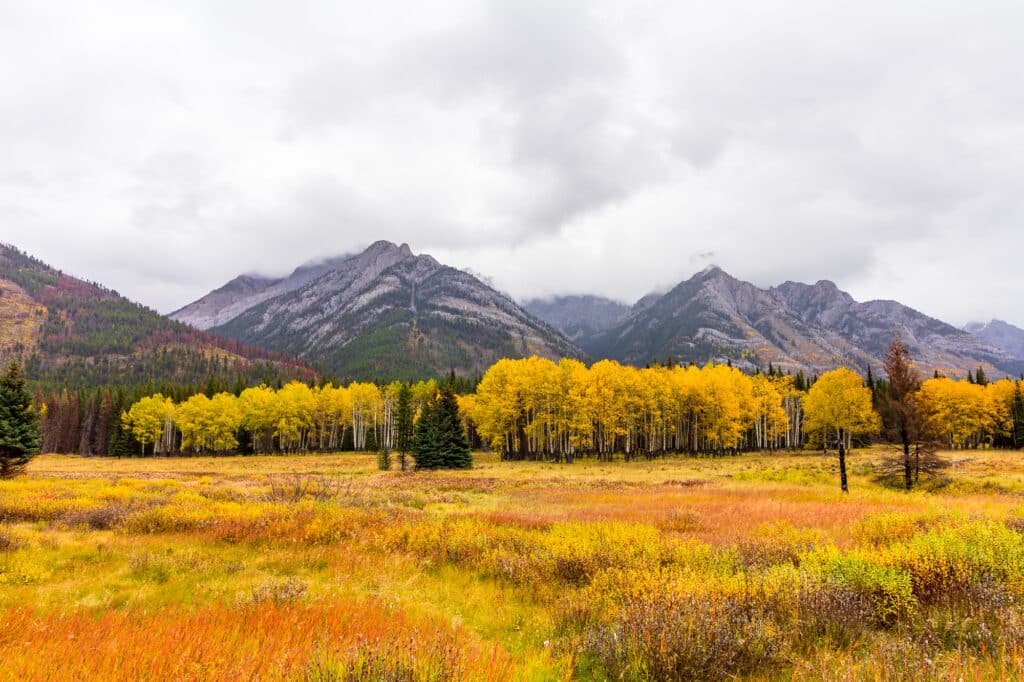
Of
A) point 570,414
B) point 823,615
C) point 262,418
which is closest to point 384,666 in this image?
point 823,615

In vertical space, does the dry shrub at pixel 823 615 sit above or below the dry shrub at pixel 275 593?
above

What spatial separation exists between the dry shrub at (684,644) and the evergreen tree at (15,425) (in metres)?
40.4

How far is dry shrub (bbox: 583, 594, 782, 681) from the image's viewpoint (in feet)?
15.0

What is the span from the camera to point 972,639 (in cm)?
519

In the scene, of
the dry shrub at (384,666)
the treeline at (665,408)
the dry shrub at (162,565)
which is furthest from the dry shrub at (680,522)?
the treeline at (665,408)

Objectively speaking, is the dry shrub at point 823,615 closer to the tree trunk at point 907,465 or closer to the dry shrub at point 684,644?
the dry shrub at point 684,644

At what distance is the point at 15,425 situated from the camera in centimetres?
3041

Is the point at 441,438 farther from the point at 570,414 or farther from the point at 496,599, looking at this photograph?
the point at 496,599

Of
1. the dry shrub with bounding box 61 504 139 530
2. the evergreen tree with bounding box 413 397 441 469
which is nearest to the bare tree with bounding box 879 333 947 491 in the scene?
the dry shrub with bounding box 61 504 139 530

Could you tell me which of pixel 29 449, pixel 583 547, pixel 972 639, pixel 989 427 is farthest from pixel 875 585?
pixel 989 427

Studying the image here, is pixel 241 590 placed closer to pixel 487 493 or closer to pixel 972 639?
pixel 972 639

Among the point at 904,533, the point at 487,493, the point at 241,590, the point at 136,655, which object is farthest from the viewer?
the point at 487,493

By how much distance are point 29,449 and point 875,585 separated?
44.8 m

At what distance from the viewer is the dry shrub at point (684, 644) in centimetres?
456
